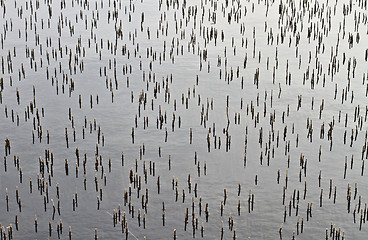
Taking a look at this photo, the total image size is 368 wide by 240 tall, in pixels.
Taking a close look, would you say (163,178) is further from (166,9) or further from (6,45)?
(166,9)

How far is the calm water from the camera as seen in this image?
10.6 metres

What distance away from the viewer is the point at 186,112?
558 inches

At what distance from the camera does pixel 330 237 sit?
32.9 feet

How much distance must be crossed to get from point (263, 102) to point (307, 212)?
4460 millimetres

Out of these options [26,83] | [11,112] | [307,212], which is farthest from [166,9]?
[307,212]

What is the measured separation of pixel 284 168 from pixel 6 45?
8.99 m

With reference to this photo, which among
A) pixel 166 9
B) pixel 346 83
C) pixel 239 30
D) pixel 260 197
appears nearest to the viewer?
pixel 260 197

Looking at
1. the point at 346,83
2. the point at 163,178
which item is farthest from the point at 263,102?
the point at 163,178

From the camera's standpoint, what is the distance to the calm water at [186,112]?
1060 centimetres

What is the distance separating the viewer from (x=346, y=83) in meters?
15.3

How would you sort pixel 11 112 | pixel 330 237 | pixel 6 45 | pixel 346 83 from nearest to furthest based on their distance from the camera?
1. pixel 330 237
2. pixel 11 112
3. pixel 346 83
4. pixel 6 45

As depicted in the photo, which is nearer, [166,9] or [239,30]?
[239,30]

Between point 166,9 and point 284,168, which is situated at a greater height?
point 166,9

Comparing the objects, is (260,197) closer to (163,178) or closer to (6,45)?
(163,178)
